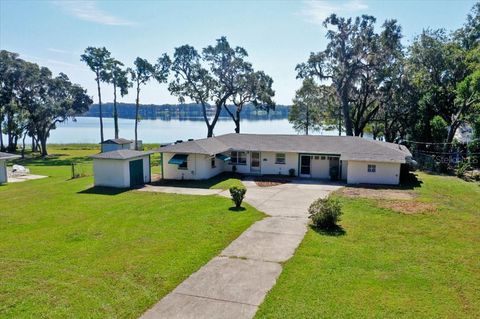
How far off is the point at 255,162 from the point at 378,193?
426 inches

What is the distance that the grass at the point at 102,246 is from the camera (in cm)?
918

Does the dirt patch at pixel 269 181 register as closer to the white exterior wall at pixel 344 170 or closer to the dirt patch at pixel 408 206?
the white exterior wall at pixel 344 170

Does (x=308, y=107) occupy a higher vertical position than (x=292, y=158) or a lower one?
higher

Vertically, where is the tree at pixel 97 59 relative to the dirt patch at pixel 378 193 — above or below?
above

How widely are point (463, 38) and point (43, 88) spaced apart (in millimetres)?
50616

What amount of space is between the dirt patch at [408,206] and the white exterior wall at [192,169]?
12864mm

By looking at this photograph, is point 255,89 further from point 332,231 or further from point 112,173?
point 332,231

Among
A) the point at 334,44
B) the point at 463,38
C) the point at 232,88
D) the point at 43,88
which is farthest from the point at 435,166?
the point at 43,88

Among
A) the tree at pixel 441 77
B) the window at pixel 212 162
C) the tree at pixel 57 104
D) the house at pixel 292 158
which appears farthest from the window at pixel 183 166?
the tree at pixel 57 104

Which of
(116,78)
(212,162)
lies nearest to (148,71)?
(116,78)

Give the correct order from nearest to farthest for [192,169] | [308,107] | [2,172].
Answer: [192,169] < [2,172] < [308,107]

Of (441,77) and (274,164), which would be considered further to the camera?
(441,77)

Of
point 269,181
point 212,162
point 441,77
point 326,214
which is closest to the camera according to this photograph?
point 326,214

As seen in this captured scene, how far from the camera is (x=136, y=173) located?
1017 inches
